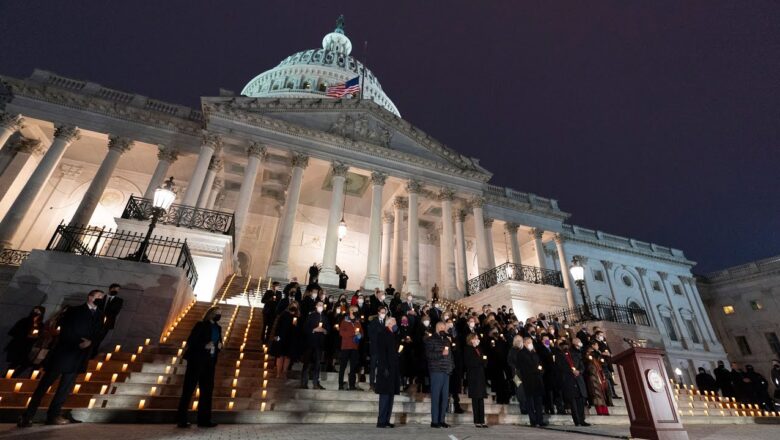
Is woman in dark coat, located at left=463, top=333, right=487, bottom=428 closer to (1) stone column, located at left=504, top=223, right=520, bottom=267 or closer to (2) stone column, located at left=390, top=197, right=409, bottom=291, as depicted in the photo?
(2) stone column, located at left=390, top=197, right=409, bottom=291

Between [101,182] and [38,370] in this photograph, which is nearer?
[38,370]

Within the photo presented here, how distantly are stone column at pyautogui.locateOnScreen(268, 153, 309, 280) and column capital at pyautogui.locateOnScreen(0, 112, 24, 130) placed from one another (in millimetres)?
14976

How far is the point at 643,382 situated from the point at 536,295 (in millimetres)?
15602

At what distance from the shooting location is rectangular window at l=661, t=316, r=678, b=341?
121ft

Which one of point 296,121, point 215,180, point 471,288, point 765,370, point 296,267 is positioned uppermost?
point 296,121

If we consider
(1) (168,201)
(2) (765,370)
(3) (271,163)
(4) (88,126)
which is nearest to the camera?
(1) (168,201)

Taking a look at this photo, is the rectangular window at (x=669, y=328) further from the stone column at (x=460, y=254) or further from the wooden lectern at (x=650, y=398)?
the wooden lectern at (x=650, y=398)

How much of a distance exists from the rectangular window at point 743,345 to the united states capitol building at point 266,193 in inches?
1119

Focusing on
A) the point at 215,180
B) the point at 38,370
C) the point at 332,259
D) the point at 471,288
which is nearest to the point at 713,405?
the point at 471,288

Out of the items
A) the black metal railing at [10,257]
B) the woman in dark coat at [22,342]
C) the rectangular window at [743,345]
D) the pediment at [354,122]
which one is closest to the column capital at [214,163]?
the pediment at [354,122]

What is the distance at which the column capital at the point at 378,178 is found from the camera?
918 inches

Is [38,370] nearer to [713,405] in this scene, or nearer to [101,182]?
[101,182]

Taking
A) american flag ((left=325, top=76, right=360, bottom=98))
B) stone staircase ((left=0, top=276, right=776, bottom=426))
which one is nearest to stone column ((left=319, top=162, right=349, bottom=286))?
american flag ((left=325, top=76, right=360, bottom=98))

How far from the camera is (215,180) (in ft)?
78.1
